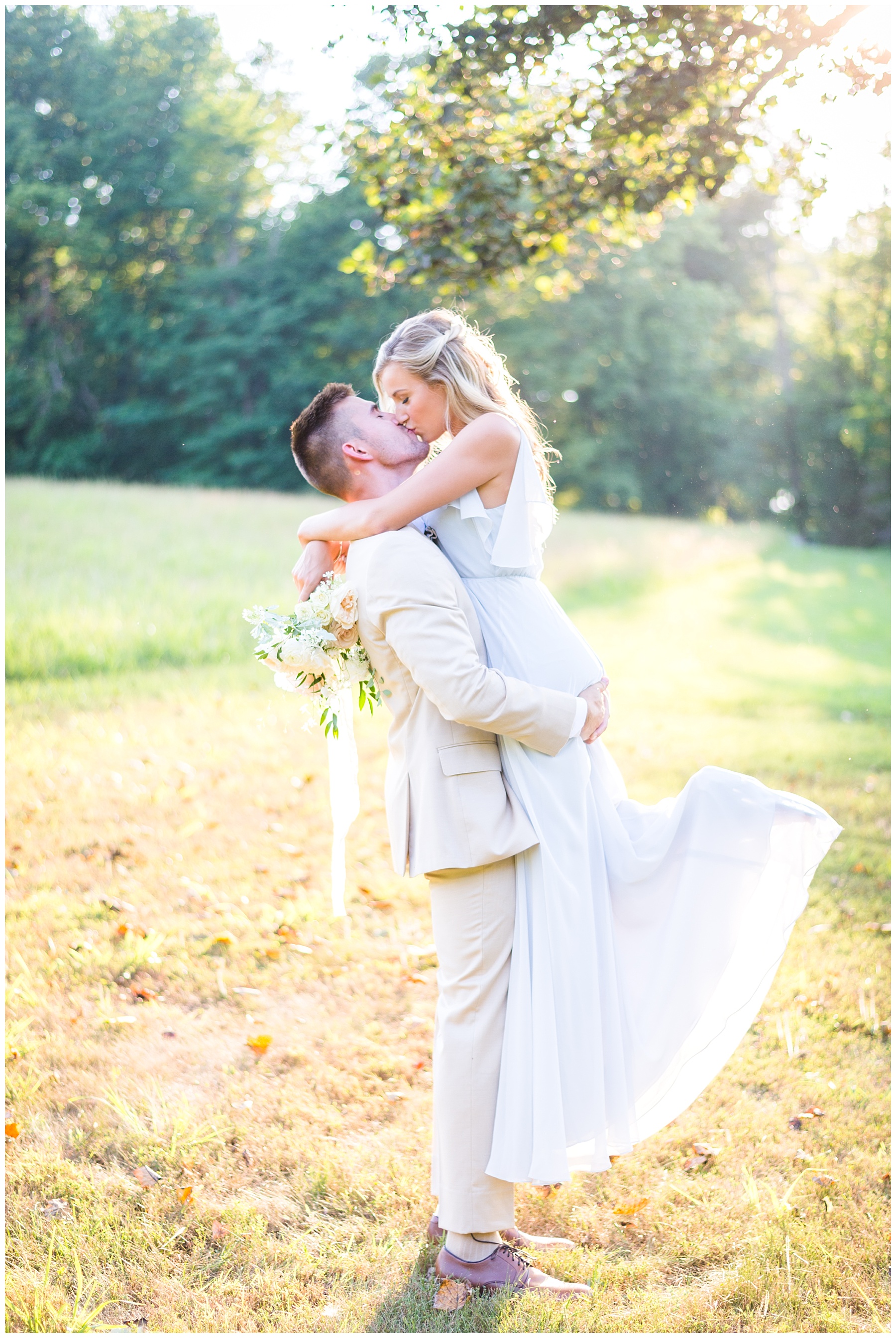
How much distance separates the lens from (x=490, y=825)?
2945 mm

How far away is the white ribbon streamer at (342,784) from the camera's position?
11.3ft

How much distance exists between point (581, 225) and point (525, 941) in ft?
19.1

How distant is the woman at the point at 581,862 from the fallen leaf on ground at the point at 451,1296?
1.21 feet

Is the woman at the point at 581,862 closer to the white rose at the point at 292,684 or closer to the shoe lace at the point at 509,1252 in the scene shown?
the shoe lace at the point at 509,1252

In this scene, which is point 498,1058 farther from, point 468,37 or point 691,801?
point 468,37

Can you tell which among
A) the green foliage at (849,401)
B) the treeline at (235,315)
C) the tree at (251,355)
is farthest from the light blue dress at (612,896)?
the green foliage at (849,401)

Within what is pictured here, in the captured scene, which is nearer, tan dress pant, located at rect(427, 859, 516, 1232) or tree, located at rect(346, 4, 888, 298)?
tan dress pant, located at rect(427, 859, 516, 1232)

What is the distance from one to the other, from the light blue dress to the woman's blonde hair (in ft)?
0.56

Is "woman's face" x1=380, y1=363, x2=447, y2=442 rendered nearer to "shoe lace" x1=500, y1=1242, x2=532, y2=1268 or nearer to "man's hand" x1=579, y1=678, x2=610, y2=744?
"man's hand" x1=579, y1=678, x2=610, y2=744

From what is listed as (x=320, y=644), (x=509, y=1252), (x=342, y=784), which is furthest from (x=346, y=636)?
(x=509, y=1252)

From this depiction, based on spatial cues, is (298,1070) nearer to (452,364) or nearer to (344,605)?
(344,605)

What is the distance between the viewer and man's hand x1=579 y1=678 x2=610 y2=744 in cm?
310

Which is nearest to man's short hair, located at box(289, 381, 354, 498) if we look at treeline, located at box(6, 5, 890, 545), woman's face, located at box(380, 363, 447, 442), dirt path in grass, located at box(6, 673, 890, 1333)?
woman's face, located at box(380, 363, 447, 442)

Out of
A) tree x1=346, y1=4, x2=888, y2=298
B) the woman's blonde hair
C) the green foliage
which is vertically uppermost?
tree x1=346, y1=4, x2=888, y2=298
